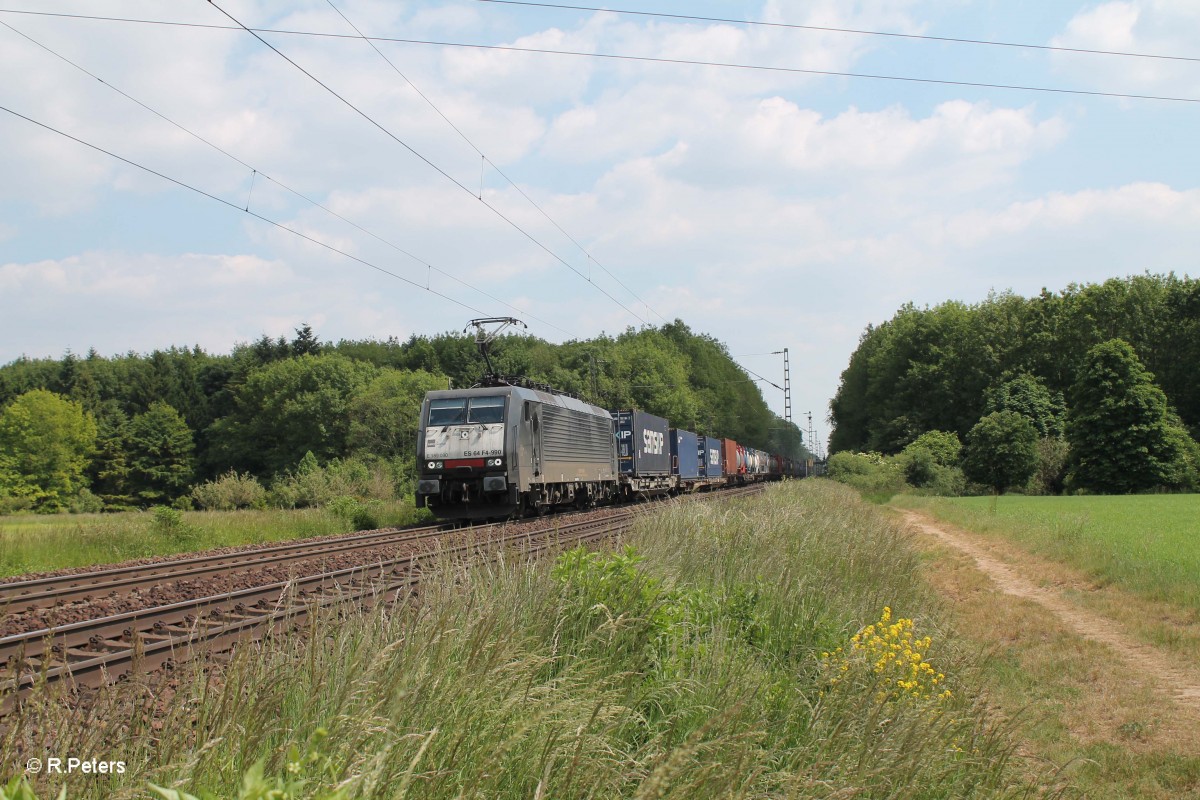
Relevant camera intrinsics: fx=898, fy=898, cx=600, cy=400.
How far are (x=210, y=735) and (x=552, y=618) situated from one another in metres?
2.56

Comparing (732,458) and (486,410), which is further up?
(486,410)

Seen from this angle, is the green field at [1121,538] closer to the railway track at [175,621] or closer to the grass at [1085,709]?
the grass at [1085,709]

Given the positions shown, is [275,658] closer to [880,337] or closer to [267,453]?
[267,453]

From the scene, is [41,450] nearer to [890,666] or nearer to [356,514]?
[356,514]

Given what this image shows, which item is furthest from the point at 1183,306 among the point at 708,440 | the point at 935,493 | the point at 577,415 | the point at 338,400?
the point at 338,400

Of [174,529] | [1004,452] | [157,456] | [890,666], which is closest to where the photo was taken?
[890,666]

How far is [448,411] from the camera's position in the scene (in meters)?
21.3

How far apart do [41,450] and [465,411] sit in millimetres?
58972

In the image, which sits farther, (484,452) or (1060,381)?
(1060,381)

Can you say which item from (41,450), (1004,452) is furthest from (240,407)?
(1004,452)

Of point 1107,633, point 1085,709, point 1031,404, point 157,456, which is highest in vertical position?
point 1031,404

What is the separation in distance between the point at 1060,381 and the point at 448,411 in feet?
203

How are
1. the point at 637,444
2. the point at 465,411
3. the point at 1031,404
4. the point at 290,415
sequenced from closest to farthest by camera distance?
the point at 465,411, the point at 637,444, the point at 1031,404, the point at 290,415

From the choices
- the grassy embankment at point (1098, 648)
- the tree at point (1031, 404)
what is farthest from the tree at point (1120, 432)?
the grassy embankment at point (1098, 648)
